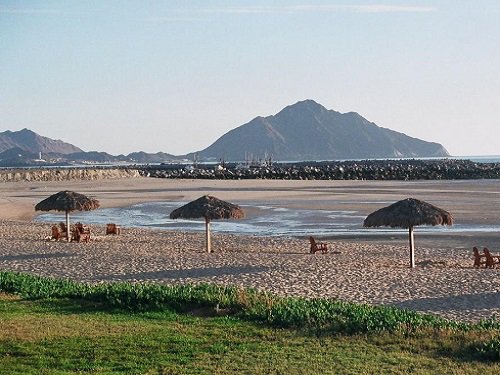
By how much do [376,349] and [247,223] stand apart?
2184 cm

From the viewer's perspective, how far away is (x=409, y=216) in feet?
59.9

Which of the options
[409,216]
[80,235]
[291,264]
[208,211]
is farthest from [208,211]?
[409,216]

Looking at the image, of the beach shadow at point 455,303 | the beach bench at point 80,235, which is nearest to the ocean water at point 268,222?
the beach bench at point 80,235

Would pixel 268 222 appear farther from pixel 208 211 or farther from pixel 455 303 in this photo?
pixel 455 303

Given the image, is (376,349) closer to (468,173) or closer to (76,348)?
(76,348)

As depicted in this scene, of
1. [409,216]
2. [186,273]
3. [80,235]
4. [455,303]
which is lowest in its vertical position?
[455,303]

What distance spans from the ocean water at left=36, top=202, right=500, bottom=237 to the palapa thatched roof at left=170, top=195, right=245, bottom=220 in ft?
19.0

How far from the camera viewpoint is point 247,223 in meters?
30.7

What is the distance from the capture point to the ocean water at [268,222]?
88.3 feet

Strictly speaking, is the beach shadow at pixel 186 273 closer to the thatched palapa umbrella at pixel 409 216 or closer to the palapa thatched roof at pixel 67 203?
the thatched palapa umbrella at pixel 409 216

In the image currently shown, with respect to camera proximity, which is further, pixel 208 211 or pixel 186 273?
pixel 208 211

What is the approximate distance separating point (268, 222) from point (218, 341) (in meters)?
21.5

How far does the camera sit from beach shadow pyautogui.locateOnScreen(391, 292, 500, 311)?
41.2 ft

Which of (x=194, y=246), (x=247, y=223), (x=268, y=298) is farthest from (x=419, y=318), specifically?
(x=247, y=223)
